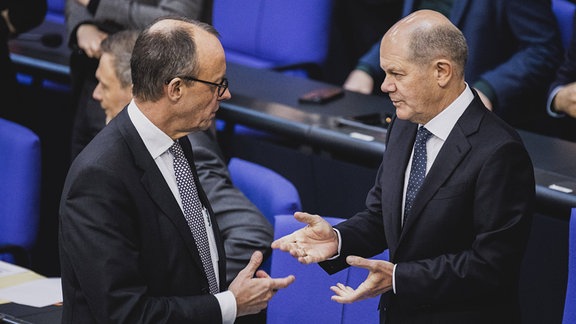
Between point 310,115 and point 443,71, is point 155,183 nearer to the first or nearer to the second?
point 443,71

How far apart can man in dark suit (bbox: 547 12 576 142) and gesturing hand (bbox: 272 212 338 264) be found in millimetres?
1752

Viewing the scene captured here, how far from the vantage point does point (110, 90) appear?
330 cm

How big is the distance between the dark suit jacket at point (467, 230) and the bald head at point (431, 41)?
145mm

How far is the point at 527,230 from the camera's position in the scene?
7.39 ft

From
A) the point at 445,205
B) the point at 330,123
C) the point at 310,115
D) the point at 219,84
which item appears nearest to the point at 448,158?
the point at 445,205

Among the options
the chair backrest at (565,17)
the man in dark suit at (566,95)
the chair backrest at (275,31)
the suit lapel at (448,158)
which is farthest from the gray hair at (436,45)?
the chair backrest at (275,31)

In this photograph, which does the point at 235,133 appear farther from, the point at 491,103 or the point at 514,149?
the point at 514,149

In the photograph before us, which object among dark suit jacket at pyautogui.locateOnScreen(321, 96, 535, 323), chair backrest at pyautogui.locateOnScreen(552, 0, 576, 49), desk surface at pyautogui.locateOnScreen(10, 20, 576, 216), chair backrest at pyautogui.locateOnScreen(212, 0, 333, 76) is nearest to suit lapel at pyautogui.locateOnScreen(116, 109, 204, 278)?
dark suit jacket at pyautogui.locateOnScreen(321, 96, 535, 323)

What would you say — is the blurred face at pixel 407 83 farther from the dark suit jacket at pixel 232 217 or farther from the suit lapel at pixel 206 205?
the dark suit jacket at pixel 232 217

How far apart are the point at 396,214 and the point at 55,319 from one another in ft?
3.08

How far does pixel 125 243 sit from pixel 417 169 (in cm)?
74

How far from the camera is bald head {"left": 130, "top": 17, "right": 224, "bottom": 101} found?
215cm

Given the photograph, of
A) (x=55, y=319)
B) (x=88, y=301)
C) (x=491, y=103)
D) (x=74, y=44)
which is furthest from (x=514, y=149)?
(x=74, y=44)

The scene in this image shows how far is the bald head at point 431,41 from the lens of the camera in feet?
7.45
